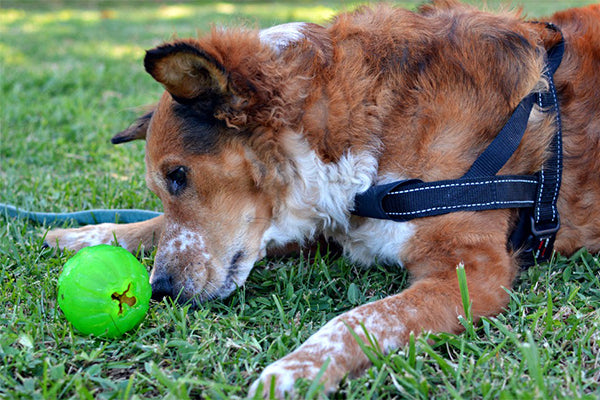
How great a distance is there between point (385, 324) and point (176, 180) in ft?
4.20

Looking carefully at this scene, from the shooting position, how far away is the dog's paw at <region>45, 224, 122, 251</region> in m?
3.39

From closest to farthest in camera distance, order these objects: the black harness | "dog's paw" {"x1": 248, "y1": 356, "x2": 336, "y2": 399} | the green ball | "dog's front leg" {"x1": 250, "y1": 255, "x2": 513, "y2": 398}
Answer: "dog's paw" {"x1": 248, "y1": 356, "x2": 336, "y2": 399}, "dog's front leg" {"x1": 250, "y1": 255, "x2": 513, "y2": 398}, the green ball, the black harness

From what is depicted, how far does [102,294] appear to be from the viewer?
238 cm

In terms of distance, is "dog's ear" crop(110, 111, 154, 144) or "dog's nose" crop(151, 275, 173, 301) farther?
"dog's ear" crop(110, 111, 154, 144)

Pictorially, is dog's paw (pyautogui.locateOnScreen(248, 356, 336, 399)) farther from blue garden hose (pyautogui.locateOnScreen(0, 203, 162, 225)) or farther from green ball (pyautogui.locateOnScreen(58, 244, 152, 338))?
blue garden hose (pyautogui.locateOnScreen(0, 203, 162, 225))

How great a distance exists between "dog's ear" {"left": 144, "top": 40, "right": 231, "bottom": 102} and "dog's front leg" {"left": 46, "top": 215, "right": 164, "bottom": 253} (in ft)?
3.18

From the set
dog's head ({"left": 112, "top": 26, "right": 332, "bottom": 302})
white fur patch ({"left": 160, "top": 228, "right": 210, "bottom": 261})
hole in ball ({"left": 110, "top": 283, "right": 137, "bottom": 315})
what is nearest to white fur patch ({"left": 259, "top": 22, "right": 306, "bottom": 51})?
dog's head ({"left": 112, "top": 26, "right": 332, "bottom": 302})

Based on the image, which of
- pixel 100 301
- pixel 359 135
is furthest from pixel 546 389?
pixel 100 301

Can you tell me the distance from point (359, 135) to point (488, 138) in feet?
2.02

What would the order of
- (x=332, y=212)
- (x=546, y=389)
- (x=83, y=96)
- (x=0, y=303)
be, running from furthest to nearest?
(x=83, y=96) → (x=332, y=212) → (x=0, y=303) → (x=546, y=389)

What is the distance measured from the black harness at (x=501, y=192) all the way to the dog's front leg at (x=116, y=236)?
4.22 feet

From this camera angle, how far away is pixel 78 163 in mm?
4828

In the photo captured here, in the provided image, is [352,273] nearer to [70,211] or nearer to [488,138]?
[488,138]

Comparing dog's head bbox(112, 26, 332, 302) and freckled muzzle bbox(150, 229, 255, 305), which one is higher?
dog's head bbox(112, 26, 332, 302)
